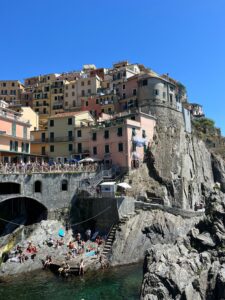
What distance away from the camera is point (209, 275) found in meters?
25.6

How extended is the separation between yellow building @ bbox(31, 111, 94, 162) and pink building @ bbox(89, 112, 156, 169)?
3.29 metres

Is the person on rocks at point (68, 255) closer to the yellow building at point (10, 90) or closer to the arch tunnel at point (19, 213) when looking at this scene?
the arch tunnel at point (19, 213)

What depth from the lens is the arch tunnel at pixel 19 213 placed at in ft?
161

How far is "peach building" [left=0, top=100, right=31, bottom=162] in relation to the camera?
55.2 m

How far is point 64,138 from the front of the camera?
222 feet

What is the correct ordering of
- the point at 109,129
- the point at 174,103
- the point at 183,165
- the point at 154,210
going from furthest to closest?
the point at 174,103 < the point at 183,165 < the point at 109,129 < the point at 154,210

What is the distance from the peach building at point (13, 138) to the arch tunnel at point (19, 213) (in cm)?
760

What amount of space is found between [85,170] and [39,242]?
14.8m

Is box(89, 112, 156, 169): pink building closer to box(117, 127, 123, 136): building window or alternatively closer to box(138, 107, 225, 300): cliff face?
box(117, 127, 123, 136): building window

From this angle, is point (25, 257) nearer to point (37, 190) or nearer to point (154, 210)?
point (37, 190)

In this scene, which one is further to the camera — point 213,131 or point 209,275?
point 213,131

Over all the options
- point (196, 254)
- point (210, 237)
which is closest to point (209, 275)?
point (196, 254)

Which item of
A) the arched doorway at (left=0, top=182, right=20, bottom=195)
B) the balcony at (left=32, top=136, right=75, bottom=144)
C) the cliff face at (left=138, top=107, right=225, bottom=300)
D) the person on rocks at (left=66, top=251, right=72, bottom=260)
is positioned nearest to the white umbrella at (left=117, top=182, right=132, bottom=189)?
the cliff face at (left=138, top=107, right=225, bottom=300)

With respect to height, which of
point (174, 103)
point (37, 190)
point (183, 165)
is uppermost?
point (174, 103)
